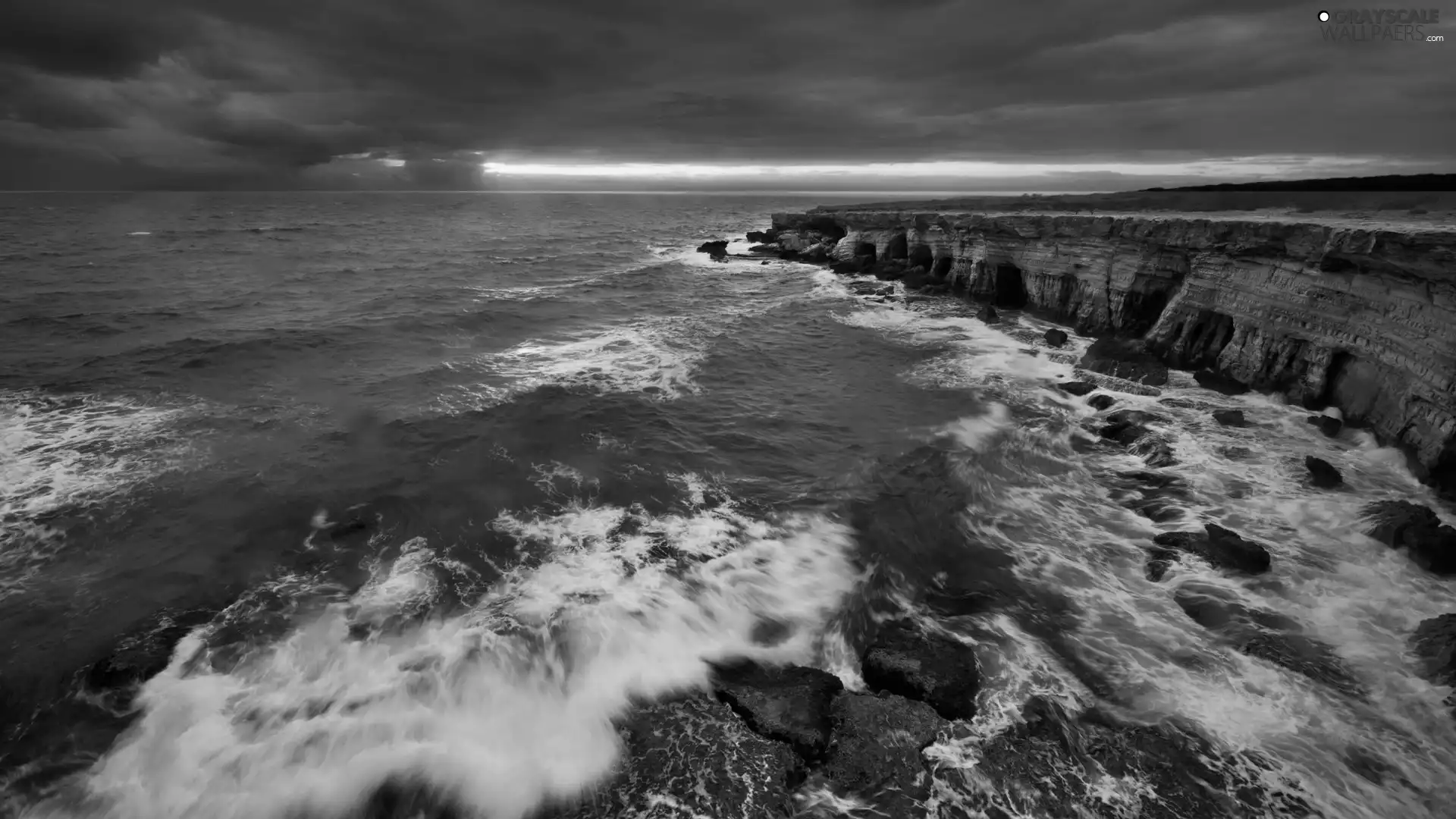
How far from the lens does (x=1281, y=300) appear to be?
17.9 metres

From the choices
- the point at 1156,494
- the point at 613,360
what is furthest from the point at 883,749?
the point at 613,360

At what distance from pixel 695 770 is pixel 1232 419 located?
58.6 feet

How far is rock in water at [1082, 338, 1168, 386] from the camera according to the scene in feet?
66.2

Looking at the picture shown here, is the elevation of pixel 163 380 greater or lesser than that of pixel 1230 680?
greater

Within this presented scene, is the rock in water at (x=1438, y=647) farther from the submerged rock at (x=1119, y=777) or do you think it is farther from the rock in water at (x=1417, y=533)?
the submerged rock at (x=1119, y=777)

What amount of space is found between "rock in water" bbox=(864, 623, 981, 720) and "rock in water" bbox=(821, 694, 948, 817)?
25 centimetres

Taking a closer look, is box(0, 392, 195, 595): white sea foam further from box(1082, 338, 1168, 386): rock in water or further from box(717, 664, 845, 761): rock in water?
box(1082, 338, 1168, 386): rock in water

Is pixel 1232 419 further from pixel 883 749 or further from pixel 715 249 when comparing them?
pixel 715 249

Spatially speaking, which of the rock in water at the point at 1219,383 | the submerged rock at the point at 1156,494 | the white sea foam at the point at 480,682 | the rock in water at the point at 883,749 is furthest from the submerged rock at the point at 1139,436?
the rock in water at the point at 883,749

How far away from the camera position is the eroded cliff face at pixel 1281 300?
13.3 m

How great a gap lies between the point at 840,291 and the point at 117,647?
36.1m

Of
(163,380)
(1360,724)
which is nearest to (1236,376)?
(1360,724)

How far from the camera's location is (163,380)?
776 inches

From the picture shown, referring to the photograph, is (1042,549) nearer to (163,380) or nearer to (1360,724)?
(1360,724)
